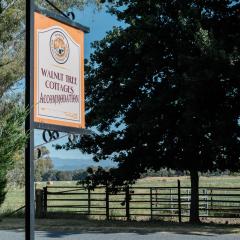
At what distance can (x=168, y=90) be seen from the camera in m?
19.2

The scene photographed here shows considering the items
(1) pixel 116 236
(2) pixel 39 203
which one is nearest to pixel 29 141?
(1) pixel 116 236

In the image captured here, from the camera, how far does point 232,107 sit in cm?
1886

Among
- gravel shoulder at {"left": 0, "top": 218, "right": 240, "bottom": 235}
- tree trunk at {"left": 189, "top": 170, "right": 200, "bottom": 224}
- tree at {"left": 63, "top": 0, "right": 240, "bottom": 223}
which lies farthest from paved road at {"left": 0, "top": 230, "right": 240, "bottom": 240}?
tree trunk at {"left": 189, "top": 170, "right": 200, "bottom": 224}

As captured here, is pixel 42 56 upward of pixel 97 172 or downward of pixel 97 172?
upward

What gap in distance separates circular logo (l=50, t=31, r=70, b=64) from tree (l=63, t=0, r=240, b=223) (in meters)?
11.0

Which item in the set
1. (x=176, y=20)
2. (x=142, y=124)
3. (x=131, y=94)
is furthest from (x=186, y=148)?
(x=176, y=20)

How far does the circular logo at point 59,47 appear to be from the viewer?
616cm

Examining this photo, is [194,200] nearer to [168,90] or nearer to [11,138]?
[168,90]

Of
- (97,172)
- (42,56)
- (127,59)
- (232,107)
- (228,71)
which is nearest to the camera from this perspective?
(42,56)

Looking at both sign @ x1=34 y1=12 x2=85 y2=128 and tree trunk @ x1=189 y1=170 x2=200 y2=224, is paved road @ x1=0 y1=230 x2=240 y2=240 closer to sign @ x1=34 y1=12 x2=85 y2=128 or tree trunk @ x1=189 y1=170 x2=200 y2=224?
tree trunk @ x1=189 y1=170 x2=200 y2=224

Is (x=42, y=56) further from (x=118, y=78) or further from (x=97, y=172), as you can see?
(x=97, y=172)

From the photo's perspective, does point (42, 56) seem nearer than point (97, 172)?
Yes

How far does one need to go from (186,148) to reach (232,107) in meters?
2.02

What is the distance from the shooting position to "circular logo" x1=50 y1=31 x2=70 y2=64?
6.16 metres
